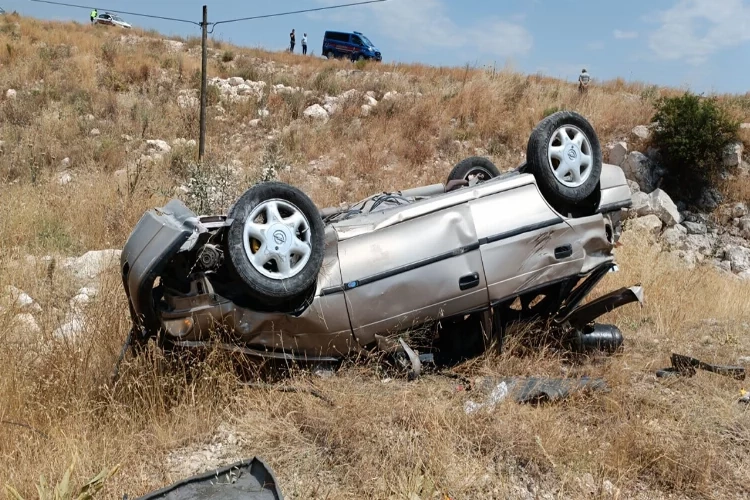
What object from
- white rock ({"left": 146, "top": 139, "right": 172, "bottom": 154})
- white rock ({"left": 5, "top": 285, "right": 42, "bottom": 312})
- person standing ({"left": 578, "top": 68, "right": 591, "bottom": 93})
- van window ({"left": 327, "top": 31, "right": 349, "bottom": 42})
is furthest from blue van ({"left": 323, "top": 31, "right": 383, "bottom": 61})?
white rock ({"left": 5, "top": 285, "right": 42, "bottom": 312})

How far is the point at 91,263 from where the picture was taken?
19.8ft

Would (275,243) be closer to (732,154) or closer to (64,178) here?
(64,178)

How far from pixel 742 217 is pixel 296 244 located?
12.2 m

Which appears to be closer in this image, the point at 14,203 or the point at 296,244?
the point at 296,244

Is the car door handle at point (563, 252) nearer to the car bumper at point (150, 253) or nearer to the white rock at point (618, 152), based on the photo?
the car bumper at point (150, 253)

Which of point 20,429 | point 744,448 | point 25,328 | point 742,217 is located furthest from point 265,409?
point 742,217

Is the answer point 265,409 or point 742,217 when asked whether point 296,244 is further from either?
point 742,217

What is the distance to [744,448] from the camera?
3.41 m

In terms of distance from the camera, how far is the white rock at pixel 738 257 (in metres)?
11.1

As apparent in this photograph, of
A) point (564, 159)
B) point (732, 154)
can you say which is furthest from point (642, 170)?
point (564, 159)

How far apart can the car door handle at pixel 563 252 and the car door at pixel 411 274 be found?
0.62 metres

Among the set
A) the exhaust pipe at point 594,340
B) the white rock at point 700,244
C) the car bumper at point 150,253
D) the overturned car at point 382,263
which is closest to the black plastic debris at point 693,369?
the exhaust pipe at point 594,340

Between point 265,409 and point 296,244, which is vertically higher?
point 296,244

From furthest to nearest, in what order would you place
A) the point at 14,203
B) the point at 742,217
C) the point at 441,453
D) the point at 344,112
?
1. the point at 344,112
2. the point at 742,217
3. the point at 14,203
4. the point at 441,453
